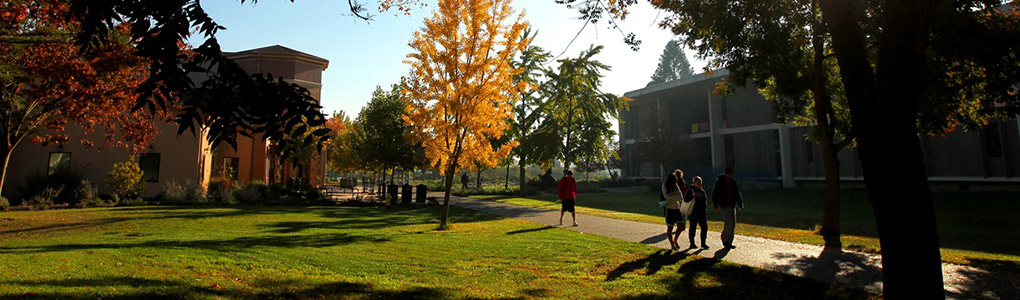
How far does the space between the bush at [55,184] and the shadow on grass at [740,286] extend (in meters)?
21.9

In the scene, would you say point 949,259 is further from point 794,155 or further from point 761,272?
point 794,155

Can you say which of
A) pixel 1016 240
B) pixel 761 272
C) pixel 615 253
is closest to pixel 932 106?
pixel 1016 240

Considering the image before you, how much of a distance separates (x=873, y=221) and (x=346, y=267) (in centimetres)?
1809

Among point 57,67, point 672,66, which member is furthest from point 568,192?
point 672,66

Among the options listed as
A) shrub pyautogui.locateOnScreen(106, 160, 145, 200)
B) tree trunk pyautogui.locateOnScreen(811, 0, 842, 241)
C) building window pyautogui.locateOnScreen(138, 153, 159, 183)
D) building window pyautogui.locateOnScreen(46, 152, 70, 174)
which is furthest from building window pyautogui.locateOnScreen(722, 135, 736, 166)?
building window pyautogui.locateOnScreen(46, 152, 70, 174)

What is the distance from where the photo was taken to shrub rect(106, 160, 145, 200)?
19297mm

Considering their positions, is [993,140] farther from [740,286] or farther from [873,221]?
[740,286]

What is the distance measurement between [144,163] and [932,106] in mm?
29059

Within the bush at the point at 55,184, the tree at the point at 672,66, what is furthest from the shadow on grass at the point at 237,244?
the tree at the point at 672,66

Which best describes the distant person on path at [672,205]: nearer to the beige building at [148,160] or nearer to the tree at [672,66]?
the beige building at [148,160]

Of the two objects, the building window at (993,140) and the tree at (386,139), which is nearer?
the tree at (386,139)

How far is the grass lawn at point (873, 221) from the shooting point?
9.66 m

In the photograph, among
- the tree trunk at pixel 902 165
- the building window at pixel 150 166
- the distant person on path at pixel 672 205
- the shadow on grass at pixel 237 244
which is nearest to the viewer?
the tree trunk at pixel 902 165

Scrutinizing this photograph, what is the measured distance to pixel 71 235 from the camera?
912cm
